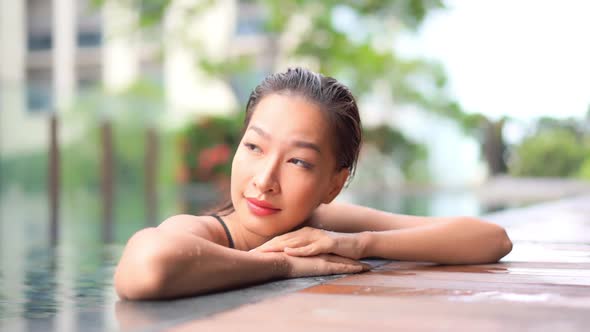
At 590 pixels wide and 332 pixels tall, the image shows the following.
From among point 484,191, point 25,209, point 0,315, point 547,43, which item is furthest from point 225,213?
point 547,43

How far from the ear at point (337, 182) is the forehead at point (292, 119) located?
13 cm

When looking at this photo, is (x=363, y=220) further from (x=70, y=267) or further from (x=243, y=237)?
(x=70, y=267)

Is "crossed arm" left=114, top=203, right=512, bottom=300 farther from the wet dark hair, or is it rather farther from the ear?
the wet dark hair

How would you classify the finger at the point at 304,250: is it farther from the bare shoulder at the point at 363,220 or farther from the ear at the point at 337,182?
the bare shoulder at the point at 363,220

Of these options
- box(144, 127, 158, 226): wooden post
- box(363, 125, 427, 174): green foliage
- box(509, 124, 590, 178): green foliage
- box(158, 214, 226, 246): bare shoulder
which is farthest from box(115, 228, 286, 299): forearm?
box(509, 124, 590, 178): green foliage

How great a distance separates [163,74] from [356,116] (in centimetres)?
2125

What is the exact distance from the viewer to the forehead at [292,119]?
189 centimetres

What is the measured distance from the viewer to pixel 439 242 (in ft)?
6.94

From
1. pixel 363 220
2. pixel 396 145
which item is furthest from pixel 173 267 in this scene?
pixel 396 145

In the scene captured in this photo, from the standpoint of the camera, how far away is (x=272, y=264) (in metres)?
1.79

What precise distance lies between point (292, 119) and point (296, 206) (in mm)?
207

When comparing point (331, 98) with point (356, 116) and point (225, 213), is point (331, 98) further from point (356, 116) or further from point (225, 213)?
point (225, 213)

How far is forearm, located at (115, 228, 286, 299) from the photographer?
4.96 feet

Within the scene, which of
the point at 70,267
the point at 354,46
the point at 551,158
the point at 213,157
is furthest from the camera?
the point at 551,158
